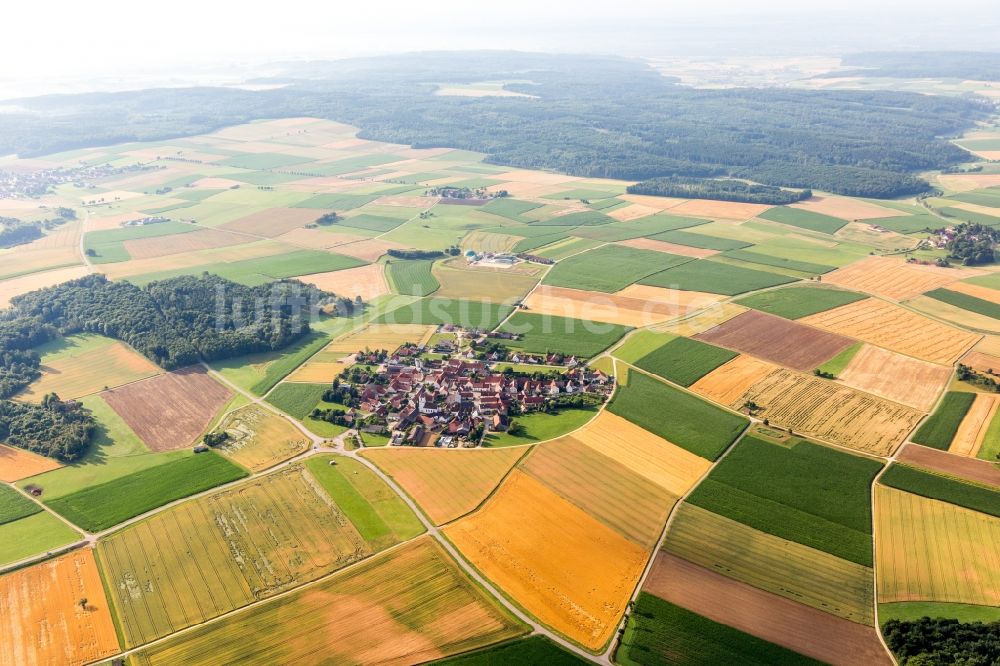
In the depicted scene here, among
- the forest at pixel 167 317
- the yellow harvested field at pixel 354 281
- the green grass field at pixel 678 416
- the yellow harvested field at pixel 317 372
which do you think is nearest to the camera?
the green grass field at pixel 678 416

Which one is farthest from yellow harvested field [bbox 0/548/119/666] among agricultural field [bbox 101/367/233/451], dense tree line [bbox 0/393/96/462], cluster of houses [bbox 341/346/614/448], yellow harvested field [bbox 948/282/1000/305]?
yellow harvested field [bbox 948/282/1000/305]

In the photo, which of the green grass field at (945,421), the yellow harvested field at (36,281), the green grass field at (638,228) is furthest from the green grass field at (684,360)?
the yellow harvested field at (36,281)

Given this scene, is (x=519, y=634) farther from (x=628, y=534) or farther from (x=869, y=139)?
(x=869, y=139)

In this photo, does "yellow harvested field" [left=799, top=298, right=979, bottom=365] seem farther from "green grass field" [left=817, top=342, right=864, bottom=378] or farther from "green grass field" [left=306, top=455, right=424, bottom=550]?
"green grass field" [left=306, top=455, right=424, bottom=550]

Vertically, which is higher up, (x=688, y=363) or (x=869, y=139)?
(x=869, y=139)

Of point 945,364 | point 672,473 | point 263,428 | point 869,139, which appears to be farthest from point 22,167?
point 869,139

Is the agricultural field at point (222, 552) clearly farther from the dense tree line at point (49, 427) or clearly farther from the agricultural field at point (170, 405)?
the dense tree line at point (49, 427)

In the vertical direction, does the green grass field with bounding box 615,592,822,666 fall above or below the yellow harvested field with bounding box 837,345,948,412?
below
